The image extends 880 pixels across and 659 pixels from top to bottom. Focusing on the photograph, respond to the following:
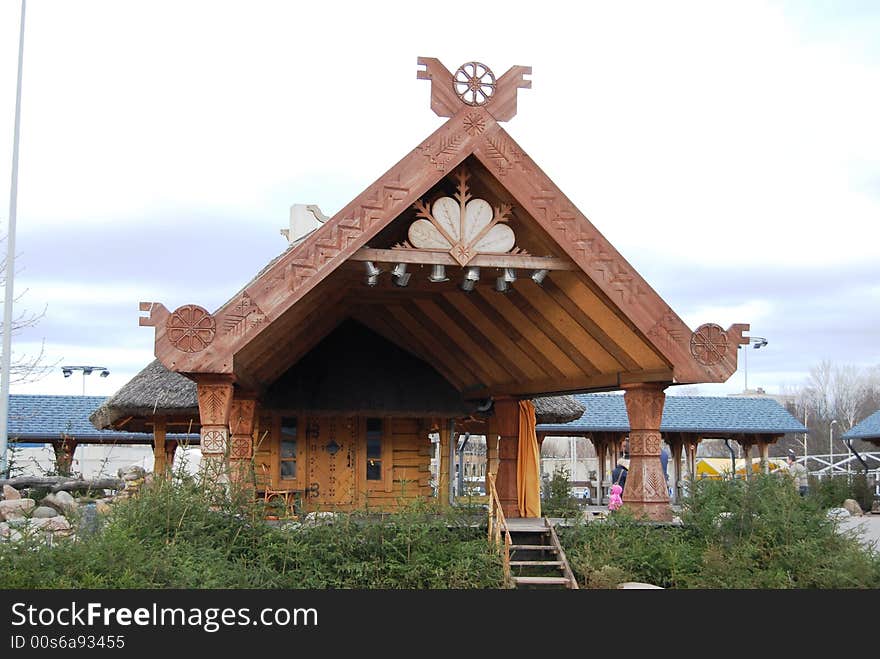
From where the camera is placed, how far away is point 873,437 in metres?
31.7

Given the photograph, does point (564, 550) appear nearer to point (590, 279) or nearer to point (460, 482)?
point (590, 279)

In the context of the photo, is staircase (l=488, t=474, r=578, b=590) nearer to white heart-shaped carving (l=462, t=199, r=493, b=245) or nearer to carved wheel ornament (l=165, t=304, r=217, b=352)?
white heart-shaped carving (l=462, t=199, r=493, b=245)

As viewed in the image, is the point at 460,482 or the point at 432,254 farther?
the point at 460,482

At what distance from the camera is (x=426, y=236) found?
11953mm

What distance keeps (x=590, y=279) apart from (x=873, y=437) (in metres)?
23.2

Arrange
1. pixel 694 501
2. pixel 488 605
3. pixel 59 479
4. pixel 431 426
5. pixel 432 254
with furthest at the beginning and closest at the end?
pixel 431 426
pixel 59 479
pixel 694 501
pixel 432 254
pixel 488 605

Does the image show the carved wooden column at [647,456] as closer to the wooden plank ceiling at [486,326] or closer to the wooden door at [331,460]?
the wooden plank ceiling at [486,326]

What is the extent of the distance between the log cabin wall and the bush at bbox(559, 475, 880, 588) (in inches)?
249

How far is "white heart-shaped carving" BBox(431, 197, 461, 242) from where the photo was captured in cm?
1199

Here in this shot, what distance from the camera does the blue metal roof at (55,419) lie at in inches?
1241

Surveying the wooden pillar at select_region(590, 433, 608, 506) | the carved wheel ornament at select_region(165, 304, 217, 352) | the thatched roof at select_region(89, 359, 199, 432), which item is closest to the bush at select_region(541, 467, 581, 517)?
the carved wheel ornament at select_region(165, 304, 217, 352)

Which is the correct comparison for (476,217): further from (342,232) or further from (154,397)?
(154,397)

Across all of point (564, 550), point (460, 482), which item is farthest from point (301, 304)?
point (460, 482)

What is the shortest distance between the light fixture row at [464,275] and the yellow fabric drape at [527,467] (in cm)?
533
